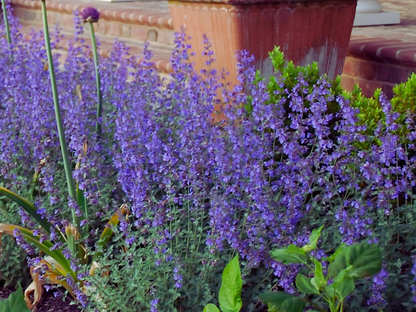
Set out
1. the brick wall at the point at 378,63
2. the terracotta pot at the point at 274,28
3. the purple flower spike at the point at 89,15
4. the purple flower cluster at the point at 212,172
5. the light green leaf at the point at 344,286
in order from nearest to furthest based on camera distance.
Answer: the light green leaf at the point at 344,286
the purple flower cluster at the point at 212,172
the purple flower spike at the point at 89,15
the terracotta pot at the point at 274,28
the brick wall at the point at 378,63

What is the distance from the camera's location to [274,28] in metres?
3.54

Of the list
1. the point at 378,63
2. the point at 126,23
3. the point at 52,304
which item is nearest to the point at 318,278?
the point at 52,304

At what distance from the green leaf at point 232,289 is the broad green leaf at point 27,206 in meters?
1.17

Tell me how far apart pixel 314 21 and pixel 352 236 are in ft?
6.63

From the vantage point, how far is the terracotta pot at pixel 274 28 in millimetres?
3500

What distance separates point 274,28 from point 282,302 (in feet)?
7.74

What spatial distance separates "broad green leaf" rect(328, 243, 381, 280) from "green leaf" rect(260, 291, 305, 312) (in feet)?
0.37

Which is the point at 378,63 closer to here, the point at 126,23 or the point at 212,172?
the point at 212,172

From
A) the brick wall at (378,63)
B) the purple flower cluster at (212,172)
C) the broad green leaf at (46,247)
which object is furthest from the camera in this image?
the brick wall at (378,63)

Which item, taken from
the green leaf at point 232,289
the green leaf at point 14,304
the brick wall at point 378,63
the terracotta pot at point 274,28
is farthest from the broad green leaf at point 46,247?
the brick wall at point 378,63

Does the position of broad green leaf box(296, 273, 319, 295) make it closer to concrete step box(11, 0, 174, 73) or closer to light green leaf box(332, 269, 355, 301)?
light green leaf box(332, 269, 355, 301)

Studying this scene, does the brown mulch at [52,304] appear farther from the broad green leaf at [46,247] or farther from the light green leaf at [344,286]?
the light green leaf at [344,286]

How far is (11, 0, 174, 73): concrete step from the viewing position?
530 centimetres

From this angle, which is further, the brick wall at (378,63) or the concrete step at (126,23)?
the concrete step at (126,23)
